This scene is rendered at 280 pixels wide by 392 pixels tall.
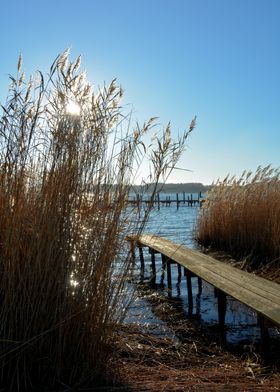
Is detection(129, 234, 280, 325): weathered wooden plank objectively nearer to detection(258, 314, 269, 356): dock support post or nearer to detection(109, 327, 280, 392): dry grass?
detection(258, 314, 269, 356): dock support post

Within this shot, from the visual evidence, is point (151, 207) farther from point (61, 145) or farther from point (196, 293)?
point (196, 293)

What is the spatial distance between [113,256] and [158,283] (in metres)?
4.28

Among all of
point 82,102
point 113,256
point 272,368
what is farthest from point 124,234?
point 272,368

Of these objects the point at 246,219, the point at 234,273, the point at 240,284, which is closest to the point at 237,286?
the point at 240,284

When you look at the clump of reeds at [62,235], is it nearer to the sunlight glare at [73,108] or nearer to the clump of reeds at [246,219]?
the sunlight glare at [73,108]

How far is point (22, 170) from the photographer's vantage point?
233cm

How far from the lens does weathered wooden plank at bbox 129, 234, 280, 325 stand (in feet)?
10.1

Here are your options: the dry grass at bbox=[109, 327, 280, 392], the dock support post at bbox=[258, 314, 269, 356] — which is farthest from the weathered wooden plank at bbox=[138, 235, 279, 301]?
the dry grass at bbox=[109, 327, 280, 392]

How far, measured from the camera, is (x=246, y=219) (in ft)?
25.5

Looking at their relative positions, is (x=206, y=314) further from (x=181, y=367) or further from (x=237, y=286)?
(x=181, y=367)

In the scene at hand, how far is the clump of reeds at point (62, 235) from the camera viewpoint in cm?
218

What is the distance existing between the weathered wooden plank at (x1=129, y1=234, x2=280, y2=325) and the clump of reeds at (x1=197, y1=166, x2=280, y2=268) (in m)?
1.36

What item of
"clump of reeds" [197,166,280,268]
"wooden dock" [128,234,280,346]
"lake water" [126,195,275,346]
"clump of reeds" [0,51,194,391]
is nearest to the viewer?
"clump of reeds" [0,51,194,391]

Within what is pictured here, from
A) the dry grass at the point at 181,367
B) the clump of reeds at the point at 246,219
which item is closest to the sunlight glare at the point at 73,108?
the dry grass at the point at 181,367
